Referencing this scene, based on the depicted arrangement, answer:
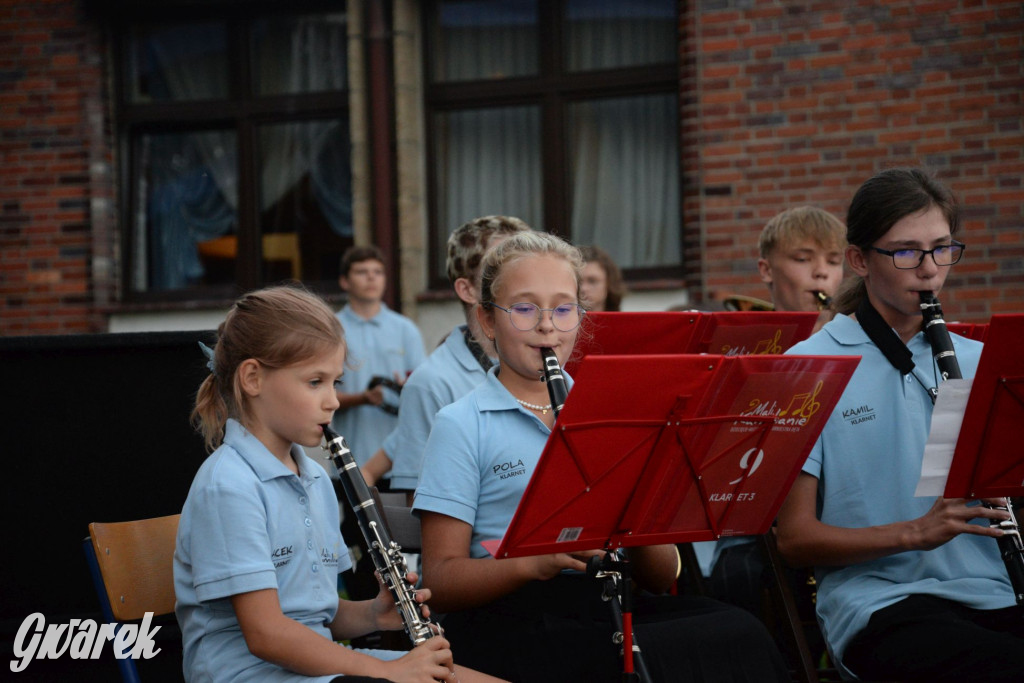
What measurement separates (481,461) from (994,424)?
1.14m

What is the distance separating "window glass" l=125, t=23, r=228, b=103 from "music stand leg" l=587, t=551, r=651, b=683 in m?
7.12

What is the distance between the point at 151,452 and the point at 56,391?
33 centimetres

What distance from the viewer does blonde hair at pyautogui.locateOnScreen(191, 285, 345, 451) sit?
8.41ft

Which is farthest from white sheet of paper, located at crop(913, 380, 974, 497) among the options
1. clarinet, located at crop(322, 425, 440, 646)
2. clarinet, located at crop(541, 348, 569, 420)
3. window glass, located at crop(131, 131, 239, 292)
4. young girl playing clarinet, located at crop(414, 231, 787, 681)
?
window glass, located at crop(131, 131, 239, 292)

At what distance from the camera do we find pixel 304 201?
8625 mm

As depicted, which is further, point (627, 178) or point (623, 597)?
point (627, 178)

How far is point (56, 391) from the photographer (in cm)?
338

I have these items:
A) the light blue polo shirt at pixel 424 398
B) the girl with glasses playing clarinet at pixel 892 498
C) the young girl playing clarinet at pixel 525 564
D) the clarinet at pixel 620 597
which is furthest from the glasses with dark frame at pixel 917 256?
the light blue polo shirt at pixel 424 398

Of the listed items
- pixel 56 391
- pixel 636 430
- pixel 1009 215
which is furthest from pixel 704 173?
pixel 636 430

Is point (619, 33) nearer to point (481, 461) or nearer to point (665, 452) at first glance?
point (481, 461)

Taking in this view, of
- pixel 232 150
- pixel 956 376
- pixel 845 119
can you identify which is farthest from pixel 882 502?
pixel 232 150

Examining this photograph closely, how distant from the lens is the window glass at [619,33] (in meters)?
8.01

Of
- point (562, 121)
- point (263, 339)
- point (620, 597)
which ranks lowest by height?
point (620, 597)

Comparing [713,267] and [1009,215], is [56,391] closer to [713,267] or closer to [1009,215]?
[713,267]
